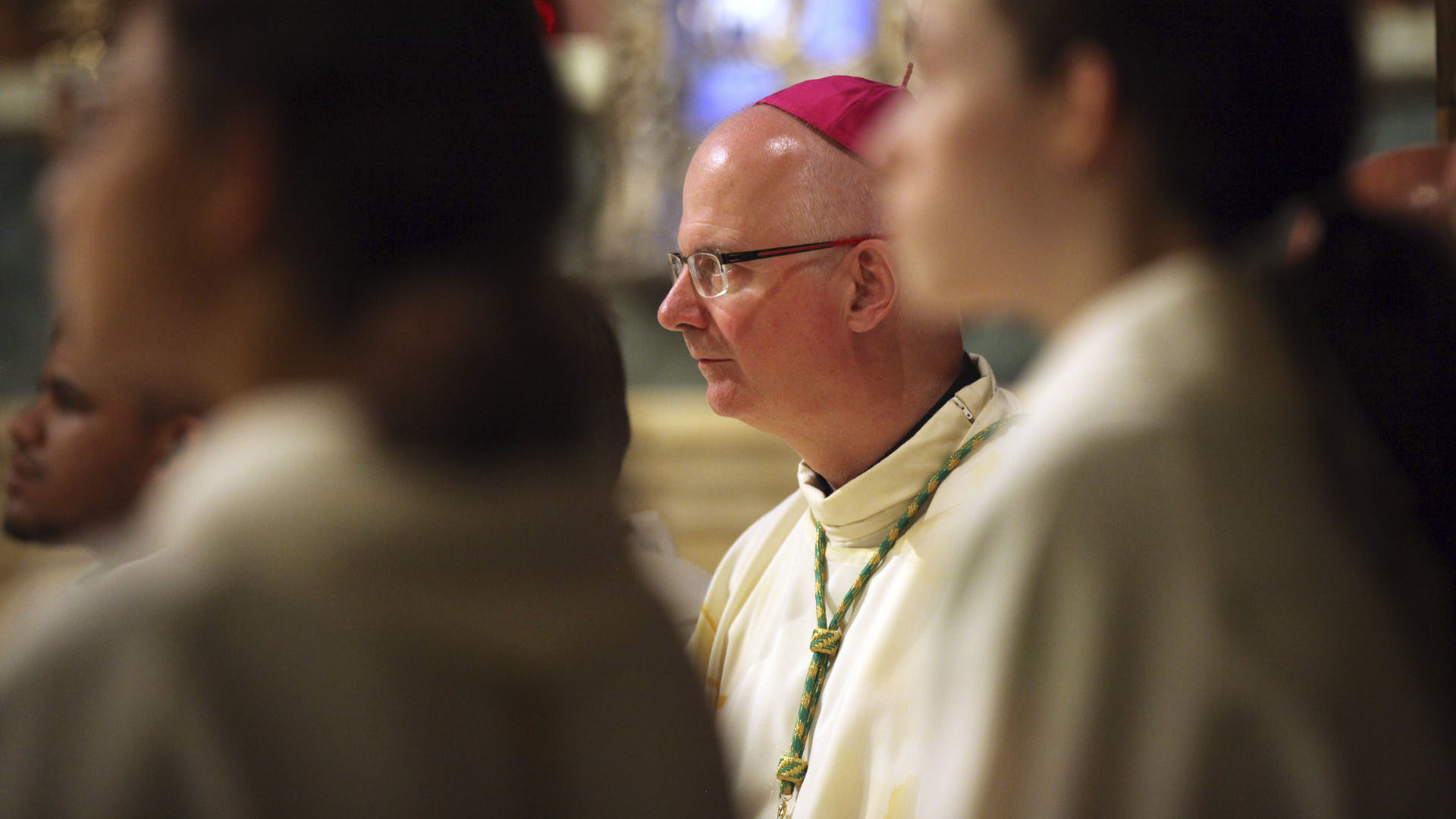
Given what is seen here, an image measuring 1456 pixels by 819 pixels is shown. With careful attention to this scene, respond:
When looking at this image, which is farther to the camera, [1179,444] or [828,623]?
[828,623]

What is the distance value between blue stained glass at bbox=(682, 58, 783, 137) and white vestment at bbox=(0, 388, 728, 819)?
5.78m

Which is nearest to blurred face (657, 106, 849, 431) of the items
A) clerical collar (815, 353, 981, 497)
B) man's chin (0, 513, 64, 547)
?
clerical collar (815, 353, 981, 497)

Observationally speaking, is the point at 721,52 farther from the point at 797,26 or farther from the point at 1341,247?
the point at 1341,247

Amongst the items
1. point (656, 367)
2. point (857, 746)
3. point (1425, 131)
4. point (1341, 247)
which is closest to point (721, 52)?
point (656, 367)

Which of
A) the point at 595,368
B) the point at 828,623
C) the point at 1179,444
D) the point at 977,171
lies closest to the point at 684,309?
the point at 595,368

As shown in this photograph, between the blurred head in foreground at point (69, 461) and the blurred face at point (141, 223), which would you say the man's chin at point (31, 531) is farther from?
the blurred face at point (141, 223)

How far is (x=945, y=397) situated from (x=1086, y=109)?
1535 millimetres

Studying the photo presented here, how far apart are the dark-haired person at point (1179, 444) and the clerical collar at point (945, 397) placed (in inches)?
55.7

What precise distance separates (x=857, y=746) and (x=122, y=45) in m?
1.61

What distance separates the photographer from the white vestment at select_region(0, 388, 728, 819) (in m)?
0.90

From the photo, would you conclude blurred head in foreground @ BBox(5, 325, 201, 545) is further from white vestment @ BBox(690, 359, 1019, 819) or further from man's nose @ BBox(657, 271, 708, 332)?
white vestment @ BBox(690, 359, 1019, 819)

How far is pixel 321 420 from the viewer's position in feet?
3.14

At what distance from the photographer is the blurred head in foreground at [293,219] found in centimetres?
96

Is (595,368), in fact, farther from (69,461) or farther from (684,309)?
(69,461)
